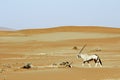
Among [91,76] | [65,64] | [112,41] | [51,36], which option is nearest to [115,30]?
[51,36]

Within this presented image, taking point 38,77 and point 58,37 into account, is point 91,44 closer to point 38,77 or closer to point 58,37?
point 58,37

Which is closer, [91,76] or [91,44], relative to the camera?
[91,76]

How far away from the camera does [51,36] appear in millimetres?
47812

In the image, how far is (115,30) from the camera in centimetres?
5431

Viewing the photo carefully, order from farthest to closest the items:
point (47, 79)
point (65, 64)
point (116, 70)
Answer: point (65, 64) < point (116, 70) < point (47, 79)

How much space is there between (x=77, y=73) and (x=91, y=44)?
2216cm

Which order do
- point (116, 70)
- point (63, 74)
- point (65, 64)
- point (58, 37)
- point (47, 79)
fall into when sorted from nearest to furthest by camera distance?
point (47, 79) < point (63, 74) < point (116, 70) < point (65, 64) < point (58, 37)

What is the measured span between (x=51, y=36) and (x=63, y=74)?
106ft

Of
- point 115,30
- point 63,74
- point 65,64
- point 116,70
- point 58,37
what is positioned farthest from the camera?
point 115,30

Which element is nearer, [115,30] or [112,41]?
[112,41]

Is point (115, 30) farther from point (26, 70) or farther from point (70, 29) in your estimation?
point (26, 70)

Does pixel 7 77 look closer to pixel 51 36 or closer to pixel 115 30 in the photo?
pixel 51 36

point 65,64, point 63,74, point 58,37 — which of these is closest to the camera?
point 63,74

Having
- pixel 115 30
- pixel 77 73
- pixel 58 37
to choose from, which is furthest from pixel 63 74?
pixel 115 30
